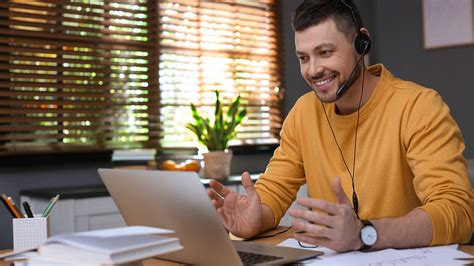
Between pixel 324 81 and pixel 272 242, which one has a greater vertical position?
pixel 324 81

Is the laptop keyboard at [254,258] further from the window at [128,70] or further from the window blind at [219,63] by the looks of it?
the window blind at [219,63]

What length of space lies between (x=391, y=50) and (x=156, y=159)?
1.98 metres

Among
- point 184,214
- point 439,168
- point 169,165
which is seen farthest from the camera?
point 169,165

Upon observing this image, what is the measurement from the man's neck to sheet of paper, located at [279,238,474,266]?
1.85ft

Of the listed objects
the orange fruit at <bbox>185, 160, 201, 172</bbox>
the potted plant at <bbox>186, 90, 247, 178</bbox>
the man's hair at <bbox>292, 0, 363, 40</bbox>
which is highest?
the man's hair at <bbox>292, 0, 363, 40</bbox>

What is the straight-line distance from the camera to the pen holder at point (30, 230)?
1502 mm

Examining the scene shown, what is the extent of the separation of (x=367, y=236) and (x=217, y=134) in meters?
2.50

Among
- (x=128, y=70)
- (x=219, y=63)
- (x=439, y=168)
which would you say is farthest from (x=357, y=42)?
(x=219, y=63)

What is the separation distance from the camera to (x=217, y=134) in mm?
3867

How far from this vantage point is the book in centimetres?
100

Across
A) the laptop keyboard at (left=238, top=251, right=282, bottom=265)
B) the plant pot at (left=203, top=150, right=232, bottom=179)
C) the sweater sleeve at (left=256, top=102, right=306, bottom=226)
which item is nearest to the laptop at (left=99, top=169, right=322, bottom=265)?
the laptop keyboard at (left=238, top=251, right=282, bottom=265)

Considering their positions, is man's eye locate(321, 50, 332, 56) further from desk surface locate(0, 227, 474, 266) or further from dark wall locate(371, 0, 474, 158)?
dark wall locate(371, 0, 474, 158)

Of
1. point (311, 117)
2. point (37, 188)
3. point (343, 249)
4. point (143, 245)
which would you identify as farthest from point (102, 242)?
point (37, 188)

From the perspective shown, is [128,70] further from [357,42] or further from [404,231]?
[404,231]
